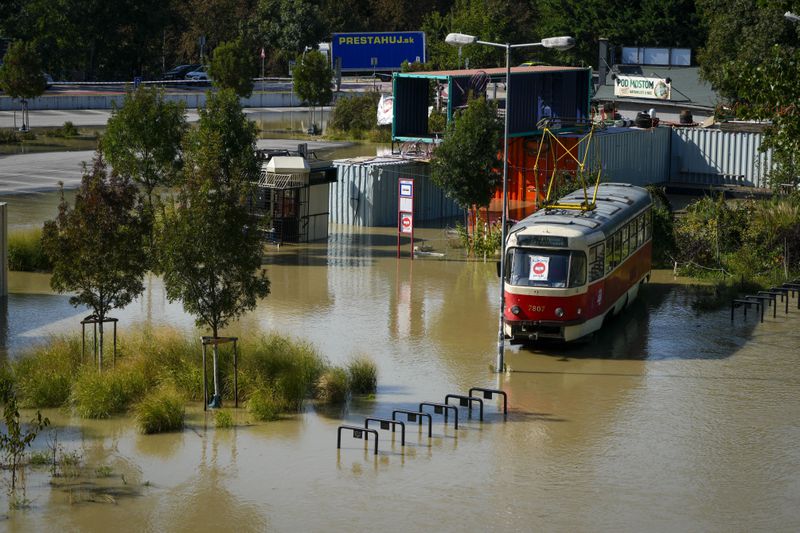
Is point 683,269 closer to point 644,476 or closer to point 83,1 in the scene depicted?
point 644,476

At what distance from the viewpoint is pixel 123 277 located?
22.4 metres

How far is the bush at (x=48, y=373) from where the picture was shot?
69.1 feet

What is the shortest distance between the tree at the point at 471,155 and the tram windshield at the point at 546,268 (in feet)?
34.6

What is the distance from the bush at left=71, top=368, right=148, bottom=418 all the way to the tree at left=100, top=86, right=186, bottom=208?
13.0m

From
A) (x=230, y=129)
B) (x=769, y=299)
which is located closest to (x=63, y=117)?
(x=230, y=129)

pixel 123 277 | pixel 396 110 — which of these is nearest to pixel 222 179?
pixel 123 277

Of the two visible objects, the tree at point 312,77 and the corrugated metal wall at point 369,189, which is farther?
the tree at point 312,77

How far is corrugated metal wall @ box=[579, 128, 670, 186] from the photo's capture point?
143ft

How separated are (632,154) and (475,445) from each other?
29.0m

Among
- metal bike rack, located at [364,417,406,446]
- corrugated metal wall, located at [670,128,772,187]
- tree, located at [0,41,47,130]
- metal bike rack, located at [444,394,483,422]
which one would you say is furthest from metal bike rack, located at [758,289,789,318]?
tree, located at [0,41,47,130]

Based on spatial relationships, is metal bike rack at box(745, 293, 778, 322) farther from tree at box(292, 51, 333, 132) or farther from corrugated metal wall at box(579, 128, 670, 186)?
tree at box(292, 51, 333, 132)

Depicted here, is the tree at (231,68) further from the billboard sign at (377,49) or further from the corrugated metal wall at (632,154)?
the corrugated metal wall at (632,154)

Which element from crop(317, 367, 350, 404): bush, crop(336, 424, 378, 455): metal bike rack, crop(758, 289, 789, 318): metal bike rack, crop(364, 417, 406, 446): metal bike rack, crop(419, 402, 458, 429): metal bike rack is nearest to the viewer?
crop(336, 424, 378, 455): metal bike rack

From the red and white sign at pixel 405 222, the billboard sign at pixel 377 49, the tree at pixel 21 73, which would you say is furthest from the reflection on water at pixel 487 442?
the billboard sign at pixel 377 49
